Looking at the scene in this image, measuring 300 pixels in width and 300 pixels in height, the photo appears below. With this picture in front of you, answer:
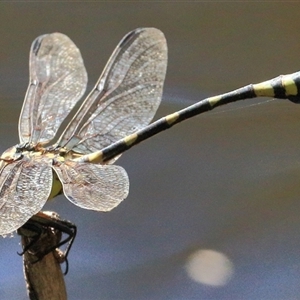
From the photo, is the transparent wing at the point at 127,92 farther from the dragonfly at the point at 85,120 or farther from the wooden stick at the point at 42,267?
the wooden stick at the point at 42,267

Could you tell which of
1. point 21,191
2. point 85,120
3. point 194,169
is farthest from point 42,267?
point 194,169

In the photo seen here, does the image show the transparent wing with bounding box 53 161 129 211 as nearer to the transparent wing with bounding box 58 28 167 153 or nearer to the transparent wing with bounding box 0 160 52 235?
the transparent wing with bounding box 0 160 52 235

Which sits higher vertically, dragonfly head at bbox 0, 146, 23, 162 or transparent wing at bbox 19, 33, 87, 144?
transparent wing at bbox 19, 33, 87, 144

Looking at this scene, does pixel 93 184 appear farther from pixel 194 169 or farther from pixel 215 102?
pixel 194 169

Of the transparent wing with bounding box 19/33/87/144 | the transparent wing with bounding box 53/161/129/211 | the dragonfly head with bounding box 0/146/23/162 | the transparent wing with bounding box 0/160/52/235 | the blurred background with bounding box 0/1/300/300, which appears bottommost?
the blurred background with bounding box 0/1/300/300

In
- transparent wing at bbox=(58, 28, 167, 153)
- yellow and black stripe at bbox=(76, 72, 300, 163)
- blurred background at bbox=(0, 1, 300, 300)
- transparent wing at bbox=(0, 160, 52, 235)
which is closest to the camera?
transparent wing at bbox=(0, 160, 52, 235)

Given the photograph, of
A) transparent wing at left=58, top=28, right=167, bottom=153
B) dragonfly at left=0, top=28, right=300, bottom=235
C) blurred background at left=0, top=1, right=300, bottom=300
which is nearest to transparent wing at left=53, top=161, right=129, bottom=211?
dragonfly at left=0, top=28, right=300, bottom=235

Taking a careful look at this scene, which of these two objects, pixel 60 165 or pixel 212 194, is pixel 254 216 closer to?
pixel 212 194

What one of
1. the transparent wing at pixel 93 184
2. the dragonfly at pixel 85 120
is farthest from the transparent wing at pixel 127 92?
the transparent wing at pixel 93 184
